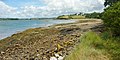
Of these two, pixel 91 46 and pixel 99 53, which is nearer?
pixel 99 53

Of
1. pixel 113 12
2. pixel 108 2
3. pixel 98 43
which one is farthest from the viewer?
pixel 108 2

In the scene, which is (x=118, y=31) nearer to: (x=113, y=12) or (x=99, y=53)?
(x=113, y=12)

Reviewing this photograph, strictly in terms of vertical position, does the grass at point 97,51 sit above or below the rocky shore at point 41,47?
above

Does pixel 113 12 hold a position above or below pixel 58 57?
above

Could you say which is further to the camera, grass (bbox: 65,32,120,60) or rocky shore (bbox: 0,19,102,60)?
rocky shore (bbox: 0,19,102,60)

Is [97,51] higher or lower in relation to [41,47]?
higher

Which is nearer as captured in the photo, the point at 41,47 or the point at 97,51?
the point at 97,51

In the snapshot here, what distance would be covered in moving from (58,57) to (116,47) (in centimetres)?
288

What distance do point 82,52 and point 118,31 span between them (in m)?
5.22

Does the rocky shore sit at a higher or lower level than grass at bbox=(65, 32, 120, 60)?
lower

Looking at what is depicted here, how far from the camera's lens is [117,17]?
16.7 m

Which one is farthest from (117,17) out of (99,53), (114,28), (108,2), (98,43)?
(108,2)

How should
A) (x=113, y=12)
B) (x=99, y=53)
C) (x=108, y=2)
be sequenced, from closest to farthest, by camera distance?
1. (x=99, y=53)
2. (x=113, y=12)
3. (x=108, y=2)

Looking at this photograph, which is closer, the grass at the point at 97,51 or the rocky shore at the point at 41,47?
the grass at the point at 97,51
